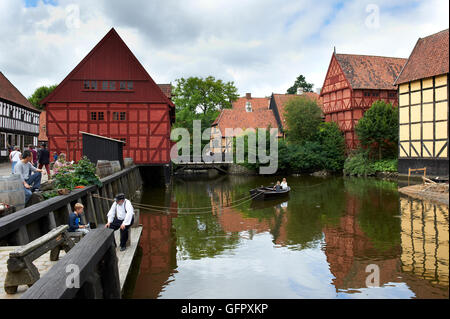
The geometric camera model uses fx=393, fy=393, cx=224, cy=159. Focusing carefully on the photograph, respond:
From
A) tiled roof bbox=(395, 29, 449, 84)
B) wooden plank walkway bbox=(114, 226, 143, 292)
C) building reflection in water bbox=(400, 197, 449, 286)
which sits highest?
tiled roof bbox=(395, 29, 449, 84)

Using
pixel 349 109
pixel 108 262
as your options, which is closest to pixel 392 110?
pixel 349 109

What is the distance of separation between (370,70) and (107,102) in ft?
107

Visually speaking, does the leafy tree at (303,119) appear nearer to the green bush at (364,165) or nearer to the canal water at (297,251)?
the green bush at (364,165)

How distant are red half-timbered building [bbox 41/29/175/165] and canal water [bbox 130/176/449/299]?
11.5 meters

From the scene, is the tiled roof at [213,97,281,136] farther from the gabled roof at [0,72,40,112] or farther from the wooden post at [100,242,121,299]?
the wooden post at [100,242,121,299]

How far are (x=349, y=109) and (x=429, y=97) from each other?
49.9 ft

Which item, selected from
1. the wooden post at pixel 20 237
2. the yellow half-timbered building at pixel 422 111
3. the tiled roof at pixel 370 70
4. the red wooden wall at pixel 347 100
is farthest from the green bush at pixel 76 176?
the tiled roof at pixel 370 70

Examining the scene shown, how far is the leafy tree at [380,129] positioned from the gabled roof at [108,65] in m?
23.4

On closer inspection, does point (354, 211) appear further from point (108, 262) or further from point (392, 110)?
point (392, 110)

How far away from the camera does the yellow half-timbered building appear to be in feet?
100

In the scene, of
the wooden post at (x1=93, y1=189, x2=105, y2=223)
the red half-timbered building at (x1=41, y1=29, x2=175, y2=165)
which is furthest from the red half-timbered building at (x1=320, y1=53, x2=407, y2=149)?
the wooden post at (x1=93, y1=189, x2=105, y2=223)

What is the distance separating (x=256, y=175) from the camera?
156 feet

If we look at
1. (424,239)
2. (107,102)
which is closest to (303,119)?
(107,102)

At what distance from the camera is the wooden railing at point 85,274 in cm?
355
